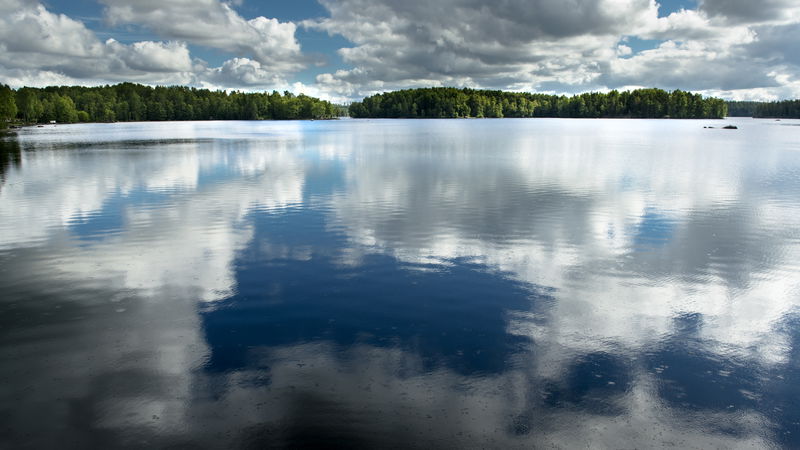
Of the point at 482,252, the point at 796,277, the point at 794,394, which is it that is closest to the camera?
the point at 794,394

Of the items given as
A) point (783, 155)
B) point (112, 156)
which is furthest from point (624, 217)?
point (112, 156)

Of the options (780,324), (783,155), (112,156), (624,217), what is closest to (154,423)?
(780,324)

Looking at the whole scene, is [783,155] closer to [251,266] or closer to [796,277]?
[796,277]

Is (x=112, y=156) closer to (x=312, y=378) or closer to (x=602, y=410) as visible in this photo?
(x=312, y=378)

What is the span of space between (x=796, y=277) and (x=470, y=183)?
25561mm

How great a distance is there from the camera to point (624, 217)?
29.4m

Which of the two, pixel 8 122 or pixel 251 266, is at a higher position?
pixel 8 122

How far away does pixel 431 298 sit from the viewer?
55.1 ft

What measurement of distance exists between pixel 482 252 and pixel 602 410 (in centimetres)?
1179

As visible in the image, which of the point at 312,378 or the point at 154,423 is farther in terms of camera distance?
the point at 312,378

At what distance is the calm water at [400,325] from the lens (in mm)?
10203

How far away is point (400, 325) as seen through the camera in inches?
580

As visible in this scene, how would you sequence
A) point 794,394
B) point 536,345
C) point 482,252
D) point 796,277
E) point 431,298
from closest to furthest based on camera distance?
point 794,394 < point 536,345 < point 431,298 < point 796,277 < point 482,252

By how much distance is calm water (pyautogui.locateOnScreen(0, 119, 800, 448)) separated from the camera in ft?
33.5
